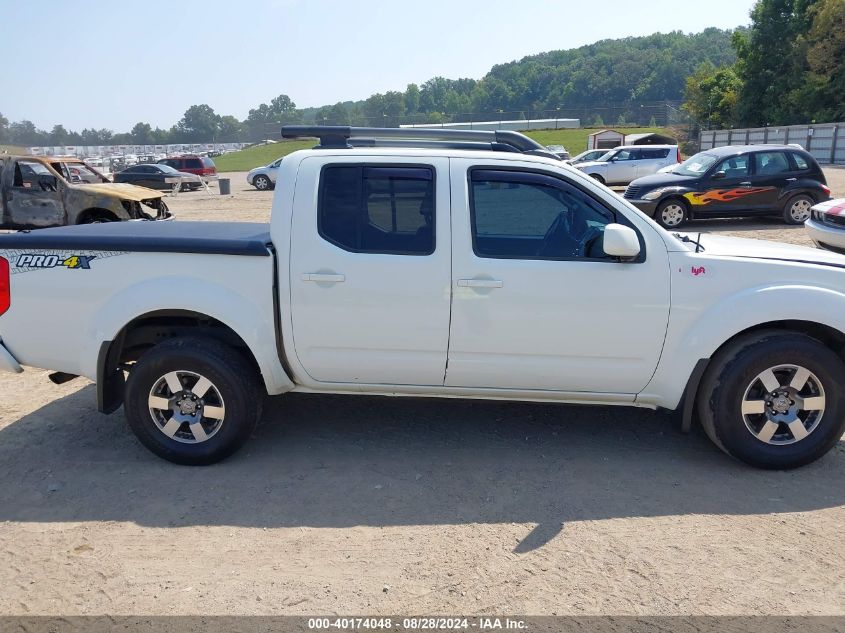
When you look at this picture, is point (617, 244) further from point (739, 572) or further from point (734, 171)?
point (734, 171)

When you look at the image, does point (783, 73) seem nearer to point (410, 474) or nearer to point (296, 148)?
point (296, 148)

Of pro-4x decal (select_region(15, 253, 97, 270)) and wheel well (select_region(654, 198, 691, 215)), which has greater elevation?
pro-4x decal (select_region(15, 253, 97, 270))

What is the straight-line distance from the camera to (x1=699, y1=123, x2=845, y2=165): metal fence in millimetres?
42031

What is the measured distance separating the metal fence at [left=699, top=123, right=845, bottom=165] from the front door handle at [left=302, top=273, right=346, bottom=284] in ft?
138

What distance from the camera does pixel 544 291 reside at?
159 inches

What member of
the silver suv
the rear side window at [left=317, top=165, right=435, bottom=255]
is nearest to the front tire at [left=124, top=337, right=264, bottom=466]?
the rear side window at [left=317, top=165, right=435, bottom=255]

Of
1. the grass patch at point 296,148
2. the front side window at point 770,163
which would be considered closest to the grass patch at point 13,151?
the front side window at point 770,163

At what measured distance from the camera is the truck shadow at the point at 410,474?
377 cm

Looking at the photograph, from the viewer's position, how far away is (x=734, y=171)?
14.9 meters

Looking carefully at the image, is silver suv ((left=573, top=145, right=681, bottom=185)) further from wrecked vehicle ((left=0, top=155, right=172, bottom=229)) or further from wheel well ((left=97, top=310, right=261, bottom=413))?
wheel well ((left=97, top=310, right=261, bottom=413))

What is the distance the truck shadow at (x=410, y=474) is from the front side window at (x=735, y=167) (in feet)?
37.5

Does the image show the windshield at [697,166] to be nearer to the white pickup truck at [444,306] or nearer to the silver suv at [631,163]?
the silver suv at [631,163]

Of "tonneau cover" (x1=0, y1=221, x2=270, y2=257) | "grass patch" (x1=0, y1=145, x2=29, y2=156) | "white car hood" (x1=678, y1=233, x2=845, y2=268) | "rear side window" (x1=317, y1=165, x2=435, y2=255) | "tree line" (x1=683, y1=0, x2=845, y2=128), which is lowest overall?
"white car hood" (x1=678, y1=233, x2=845, y2=268)

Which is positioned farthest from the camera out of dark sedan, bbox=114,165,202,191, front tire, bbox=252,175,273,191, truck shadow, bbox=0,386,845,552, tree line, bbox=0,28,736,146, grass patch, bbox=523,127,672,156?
tree line, bbox=0,28,736,146
